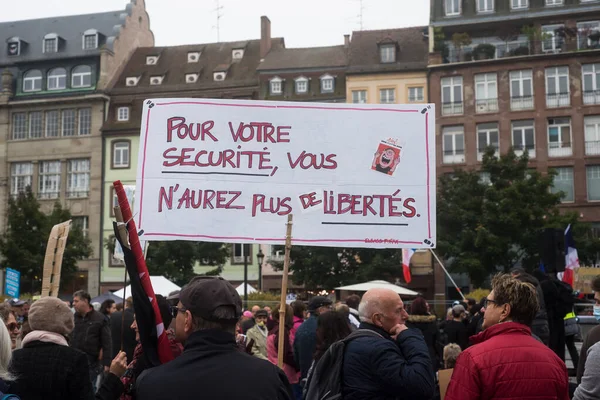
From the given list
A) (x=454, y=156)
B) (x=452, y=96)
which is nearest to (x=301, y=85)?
(x=452, y=96)

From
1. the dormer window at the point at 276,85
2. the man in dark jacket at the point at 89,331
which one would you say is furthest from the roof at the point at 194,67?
the man in dark jacket at the point at 89,331

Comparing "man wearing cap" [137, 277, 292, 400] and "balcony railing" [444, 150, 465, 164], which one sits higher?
"balcony railing" [444, 150, 465, 164]

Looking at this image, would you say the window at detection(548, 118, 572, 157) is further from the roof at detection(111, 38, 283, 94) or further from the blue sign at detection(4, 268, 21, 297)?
the blue sign at detection(4, 268, 21, 297)

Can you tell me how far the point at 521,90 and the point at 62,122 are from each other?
1091 inches

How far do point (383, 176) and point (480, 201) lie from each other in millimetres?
30469

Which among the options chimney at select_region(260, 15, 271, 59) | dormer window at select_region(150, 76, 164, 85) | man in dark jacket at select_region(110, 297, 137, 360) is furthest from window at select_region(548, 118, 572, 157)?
man in dark jacket at select_region(110, 297, 137, 360)

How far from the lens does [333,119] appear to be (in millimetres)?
6957

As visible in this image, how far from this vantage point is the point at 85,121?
5019 centimetres

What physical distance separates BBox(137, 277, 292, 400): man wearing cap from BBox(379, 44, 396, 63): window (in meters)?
44.3

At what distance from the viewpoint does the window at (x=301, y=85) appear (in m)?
47.3

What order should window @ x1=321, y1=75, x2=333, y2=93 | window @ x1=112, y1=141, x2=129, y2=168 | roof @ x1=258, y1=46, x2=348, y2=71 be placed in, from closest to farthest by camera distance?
window @ x1=321, y1=75, x2=333, y2=93, roof @ x1=258, y1=46, x2=348, y2=71, window @ x1=112, y1=141, x2=129, y2=168

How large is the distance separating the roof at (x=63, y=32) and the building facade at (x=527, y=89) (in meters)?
21.9

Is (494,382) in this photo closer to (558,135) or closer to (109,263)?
(558,135)

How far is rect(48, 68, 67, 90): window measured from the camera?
51.6m
